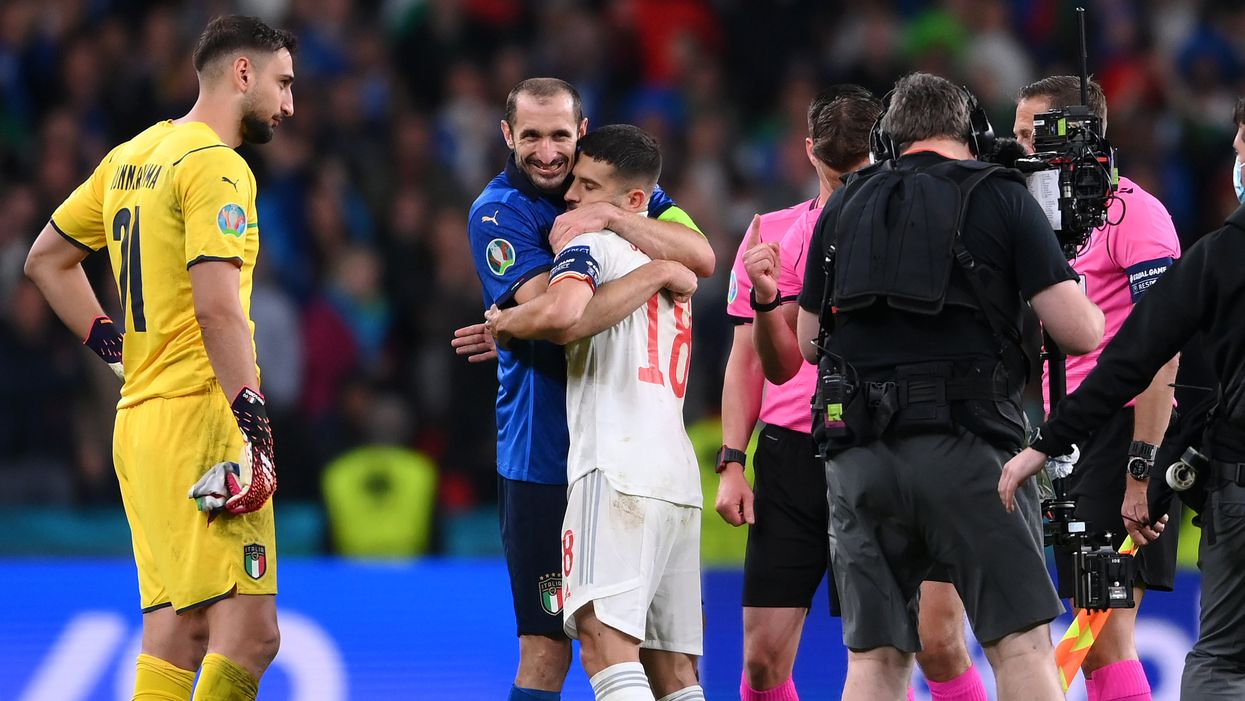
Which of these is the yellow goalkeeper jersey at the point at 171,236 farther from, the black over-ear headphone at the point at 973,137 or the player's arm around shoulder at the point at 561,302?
the black over-ear headphone at the point at 973,137

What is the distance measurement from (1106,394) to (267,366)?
21.4 feet

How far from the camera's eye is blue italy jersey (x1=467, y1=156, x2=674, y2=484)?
16.1 feet

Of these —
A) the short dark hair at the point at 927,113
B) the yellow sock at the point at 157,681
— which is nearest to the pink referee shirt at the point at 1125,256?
the short dark hair at the point at 927,113

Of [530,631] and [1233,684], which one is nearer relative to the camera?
[1233,684]

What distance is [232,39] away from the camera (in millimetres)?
5020

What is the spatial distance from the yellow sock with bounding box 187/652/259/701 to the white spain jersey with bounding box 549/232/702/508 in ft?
3.69

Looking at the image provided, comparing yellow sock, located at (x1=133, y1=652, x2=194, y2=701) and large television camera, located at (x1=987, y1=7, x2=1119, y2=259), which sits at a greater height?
large television camera, located at (x1=987, y1=7, x2=1119, y2=259)

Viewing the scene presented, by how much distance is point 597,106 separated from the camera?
11352 millimetres

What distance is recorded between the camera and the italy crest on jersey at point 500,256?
490 cm

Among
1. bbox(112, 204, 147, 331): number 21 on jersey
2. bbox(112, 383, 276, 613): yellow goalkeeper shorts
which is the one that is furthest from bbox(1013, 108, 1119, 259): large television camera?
bbox(112, 204, 147, 331): number 21 on jersey

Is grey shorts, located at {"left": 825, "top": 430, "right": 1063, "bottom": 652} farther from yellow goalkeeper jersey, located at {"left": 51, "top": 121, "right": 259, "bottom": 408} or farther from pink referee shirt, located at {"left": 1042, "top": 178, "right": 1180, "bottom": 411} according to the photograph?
yellow goalkeeper jersey, located at {"left": 51, "top": 121, "right": 259, "bottom": 408}

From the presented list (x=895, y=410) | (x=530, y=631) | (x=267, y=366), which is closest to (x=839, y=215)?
(x=895, y=410)

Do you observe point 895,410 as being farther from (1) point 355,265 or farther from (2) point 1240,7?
(2) point 1240,7

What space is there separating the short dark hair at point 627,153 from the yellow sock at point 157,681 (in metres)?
1.99
